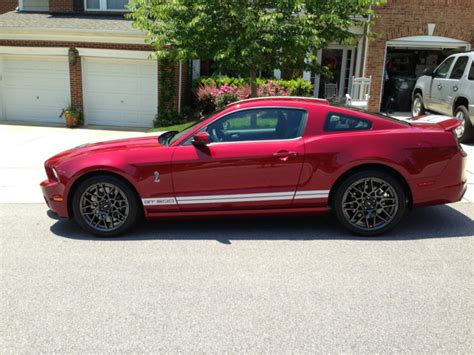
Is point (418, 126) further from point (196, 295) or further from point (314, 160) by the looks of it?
point (196, 295)

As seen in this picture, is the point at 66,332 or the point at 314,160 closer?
the point at 66,332

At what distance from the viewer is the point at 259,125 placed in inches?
200

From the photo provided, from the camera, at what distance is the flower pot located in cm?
1371

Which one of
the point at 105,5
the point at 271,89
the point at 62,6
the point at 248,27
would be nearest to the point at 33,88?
the point at 62,6

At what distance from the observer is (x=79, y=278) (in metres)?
4.05

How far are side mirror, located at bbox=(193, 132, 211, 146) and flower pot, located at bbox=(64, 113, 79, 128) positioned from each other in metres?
10.1

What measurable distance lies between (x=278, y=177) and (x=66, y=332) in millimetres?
2632

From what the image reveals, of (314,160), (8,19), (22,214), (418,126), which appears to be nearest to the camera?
(314,160)

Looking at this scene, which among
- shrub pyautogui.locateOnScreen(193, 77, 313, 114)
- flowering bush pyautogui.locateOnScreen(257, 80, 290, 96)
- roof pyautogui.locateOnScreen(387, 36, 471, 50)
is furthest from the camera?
roof pyautogui.locateOnScreen(387, 36, 471, 50)

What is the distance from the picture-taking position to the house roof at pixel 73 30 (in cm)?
1337

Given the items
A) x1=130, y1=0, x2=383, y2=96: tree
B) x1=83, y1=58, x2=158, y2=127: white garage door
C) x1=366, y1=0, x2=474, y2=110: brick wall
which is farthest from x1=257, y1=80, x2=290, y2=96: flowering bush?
x1=366, y1=0, x2=474, y2=110: brick wall

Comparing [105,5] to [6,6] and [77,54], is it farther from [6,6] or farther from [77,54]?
[6,6]

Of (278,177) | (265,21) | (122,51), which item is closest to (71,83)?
(122,51)

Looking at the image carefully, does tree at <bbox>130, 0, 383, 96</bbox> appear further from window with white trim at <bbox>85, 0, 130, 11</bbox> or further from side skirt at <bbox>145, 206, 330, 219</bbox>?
window with white trim at <bbox>85, 0, 130, 11</bbox>
